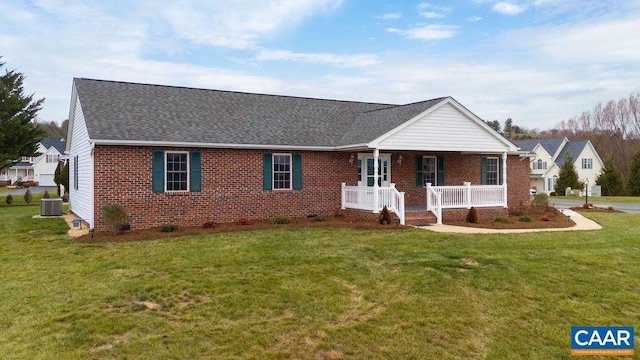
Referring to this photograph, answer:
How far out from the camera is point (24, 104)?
2889 centimetres

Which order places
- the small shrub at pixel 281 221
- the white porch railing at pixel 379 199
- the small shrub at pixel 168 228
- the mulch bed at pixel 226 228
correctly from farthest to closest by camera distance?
the white porch railing at pixel 379 199
the small shrub at pixel 281 221
the small shrub at pixel 168 228
the mulch bed at pixel 226 228

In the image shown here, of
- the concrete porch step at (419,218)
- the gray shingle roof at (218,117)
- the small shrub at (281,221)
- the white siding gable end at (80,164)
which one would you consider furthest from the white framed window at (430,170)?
the white siding gable end at (80,164)

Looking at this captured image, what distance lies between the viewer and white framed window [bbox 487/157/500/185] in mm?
20766

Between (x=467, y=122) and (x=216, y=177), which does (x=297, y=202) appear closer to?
(x=216, y=177)

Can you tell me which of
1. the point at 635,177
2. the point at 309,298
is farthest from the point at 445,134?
the point at 635,177

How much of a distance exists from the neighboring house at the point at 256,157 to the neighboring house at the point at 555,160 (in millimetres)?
36032

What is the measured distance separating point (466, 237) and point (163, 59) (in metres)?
19.7

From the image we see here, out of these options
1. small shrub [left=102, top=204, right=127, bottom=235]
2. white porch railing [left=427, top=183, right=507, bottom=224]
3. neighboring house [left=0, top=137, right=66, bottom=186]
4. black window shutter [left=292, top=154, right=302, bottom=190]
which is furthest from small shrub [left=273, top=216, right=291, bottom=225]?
neighboring house [left=0, top=137, right=66, bottom=186]

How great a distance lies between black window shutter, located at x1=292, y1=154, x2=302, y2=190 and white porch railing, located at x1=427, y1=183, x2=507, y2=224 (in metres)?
4.73

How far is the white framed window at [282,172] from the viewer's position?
647 inches

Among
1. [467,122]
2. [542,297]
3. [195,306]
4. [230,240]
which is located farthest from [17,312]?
[467,122]

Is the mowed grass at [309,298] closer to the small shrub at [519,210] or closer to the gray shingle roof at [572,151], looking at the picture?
the small shrub at [519,210]

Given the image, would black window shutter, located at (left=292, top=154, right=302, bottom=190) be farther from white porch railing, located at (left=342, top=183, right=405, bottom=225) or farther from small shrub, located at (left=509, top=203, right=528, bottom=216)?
small shrub, located at (left=509, top=203, right=528, bottom=216)

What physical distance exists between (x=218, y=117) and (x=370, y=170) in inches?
247
